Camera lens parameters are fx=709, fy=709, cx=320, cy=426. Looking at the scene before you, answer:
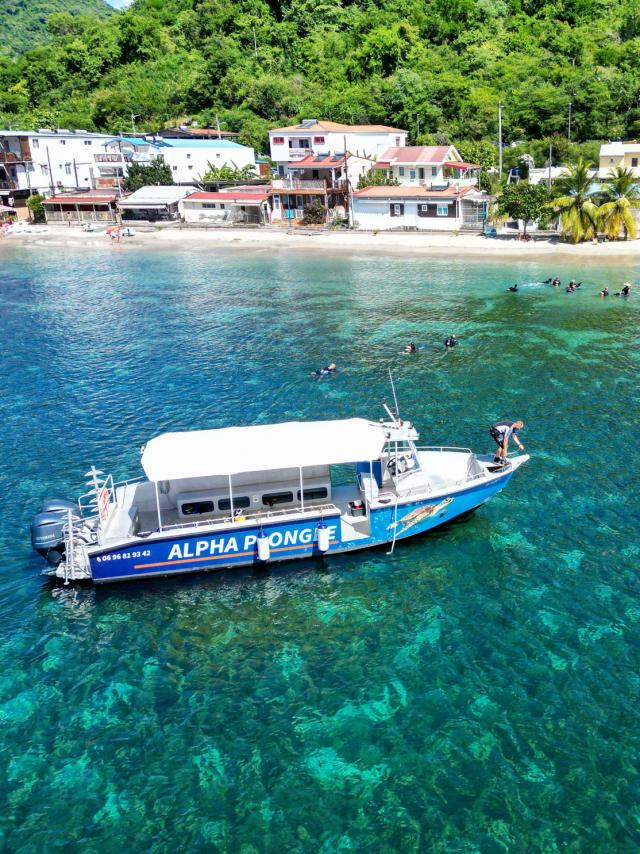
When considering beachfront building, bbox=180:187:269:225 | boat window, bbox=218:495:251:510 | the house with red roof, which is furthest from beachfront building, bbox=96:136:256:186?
boat window, bbox=218:495:251:510

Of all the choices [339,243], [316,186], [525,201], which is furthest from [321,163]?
[525,201]

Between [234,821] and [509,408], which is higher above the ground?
[509,408]

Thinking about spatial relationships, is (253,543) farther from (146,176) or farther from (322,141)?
(146,176)

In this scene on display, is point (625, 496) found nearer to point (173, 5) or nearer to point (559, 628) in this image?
point (559, 628)

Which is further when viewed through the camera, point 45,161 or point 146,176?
point 45,161

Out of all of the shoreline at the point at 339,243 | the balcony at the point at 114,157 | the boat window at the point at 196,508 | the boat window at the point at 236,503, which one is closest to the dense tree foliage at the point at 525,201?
the shoreline at the point at 339,243

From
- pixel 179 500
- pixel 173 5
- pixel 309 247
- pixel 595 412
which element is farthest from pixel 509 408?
pixel 173 5

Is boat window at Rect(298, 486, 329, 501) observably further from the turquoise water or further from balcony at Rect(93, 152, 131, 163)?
balcony at Rect(93, 152, 131, 163)
